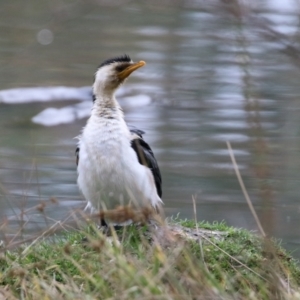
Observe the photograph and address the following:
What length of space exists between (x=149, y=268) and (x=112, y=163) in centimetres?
156

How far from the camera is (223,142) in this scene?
38.1ft

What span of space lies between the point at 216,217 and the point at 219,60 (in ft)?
21.1

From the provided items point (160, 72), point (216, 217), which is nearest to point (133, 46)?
point (160, 72)

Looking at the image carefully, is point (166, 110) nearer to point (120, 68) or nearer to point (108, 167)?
point (120, 68)

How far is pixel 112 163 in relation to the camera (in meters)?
6.49

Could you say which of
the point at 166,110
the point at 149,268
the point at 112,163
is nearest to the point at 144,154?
the point at 112,163

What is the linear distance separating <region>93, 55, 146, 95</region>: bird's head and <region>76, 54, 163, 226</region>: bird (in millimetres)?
109

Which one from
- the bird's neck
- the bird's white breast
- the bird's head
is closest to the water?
the bird's white breast

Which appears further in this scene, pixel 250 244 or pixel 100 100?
pixel 100 100

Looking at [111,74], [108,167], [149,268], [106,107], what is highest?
[111,74]

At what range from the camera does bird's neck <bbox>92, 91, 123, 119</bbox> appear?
681 cm

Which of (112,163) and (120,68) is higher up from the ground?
(120,68)

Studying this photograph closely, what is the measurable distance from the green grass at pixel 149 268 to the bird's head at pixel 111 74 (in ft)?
3.75

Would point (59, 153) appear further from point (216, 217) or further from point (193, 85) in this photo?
point (193, 85)
